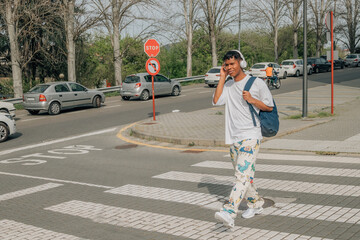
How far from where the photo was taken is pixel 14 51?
26703 mm

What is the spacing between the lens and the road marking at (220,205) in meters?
5.17

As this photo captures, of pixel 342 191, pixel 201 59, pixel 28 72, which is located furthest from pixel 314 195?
pixel 201 59

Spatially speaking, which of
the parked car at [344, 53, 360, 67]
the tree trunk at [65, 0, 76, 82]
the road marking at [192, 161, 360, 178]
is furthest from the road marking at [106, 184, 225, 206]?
the parked car at [344, 53, 360, 67]

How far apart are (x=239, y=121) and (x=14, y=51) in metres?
Result: 24.6

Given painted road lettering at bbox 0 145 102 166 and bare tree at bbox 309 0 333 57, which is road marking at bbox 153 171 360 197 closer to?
painted road lettering at bbox 0 145 102 166

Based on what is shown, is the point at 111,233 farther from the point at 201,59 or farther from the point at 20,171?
the point at 201,59

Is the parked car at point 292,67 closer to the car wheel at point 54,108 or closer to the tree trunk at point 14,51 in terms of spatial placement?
the tree trunk at point 14,51

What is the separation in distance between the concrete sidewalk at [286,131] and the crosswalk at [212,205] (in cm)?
152

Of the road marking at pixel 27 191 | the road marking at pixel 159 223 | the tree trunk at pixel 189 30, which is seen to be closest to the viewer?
the road marking at pixel 159 223

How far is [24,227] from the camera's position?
17.5 ft

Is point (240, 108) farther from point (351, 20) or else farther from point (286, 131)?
point (351, 20)

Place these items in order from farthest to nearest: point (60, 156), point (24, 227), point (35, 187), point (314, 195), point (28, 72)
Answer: point (28, 72)
point (60, 156)
point (35, 187)
point (314, 195)
point (24, 227)

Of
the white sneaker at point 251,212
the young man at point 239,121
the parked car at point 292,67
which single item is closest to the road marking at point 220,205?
the white sneaker at point 251,212

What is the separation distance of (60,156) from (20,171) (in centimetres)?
163
